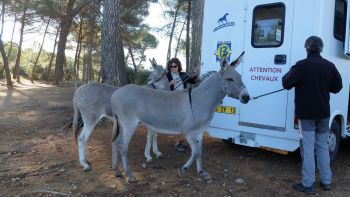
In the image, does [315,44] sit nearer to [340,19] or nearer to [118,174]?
[340,19]

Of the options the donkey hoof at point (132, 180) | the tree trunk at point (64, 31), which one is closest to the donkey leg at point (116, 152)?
the donkey hoof at point (132, 180)

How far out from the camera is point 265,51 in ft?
18.0

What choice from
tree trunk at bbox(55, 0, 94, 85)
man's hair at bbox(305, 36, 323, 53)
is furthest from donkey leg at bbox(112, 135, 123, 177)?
tree trunk at bbox(55, 0, 94, 85)

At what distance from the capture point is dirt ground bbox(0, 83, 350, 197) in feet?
15.3

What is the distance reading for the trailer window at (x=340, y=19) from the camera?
215 inches

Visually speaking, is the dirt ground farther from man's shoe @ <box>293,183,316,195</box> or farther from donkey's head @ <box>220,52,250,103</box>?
donkey's head @ <box>220,52,250,103</box>

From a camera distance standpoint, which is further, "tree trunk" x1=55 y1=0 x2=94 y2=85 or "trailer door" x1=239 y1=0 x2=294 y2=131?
"tree trunk" x1=55 y1=0 x2=94 y2=85

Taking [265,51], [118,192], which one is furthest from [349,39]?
[118,192]

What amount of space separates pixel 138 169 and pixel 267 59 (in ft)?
8.48

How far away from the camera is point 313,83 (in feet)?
14.7

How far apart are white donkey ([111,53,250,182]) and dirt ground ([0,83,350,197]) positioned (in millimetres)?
343

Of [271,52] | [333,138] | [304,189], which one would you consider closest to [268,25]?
[271,52]

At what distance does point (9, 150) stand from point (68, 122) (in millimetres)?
2113

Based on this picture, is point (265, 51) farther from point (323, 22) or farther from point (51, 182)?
point (51, 182)
